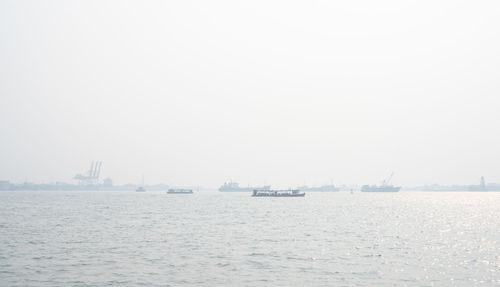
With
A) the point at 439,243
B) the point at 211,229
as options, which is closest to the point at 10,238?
the point at 211,229

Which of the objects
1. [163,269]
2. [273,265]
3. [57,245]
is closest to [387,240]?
[273,265]

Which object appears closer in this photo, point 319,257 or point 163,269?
point 163,269

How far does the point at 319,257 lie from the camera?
4047cm

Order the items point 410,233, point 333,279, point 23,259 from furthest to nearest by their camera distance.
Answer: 1. point 410,233
2. point 23,259
3. point 333,279

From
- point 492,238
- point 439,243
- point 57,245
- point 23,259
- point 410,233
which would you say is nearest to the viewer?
point 23,259

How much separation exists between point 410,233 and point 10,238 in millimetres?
53741

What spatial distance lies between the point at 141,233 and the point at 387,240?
107 ft

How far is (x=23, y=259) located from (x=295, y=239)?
3015 cm

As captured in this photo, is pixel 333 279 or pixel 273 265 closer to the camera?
pixel 333 279

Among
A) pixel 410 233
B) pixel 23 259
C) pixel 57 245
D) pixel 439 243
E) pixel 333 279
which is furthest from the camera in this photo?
pixel 410 233

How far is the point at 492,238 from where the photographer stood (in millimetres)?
57156

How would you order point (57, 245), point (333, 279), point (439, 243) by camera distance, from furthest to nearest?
point (439, 243) < point (57, 245) < point (333, 279)

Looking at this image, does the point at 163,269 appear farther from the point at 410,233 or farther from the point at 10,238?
the point at 410,233

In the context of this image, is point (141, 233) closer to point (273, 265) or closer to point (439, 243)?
point (273, 265)
